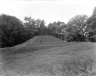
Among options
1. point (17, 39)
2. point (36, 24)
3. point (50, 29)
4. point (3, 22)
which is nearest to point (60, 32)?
point (50, 29)

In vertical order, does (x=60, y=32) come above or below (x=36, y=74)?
above

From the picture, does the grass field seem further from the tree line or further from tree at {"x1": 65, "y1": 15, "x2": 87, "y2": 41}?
tree at {"x1": 65, "y1": 15, "x2": 87, "y2": 41}

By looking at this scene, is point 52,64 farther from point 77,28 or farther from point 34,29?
point 34,29

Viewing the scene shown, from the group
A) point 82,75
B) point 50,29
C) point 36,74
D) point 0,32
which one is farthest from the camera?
point 50,29

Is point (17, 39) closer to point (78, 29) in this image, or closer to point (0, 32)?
point (0, 32)

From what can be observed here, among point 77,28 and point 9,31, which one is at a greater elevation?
point 77,28

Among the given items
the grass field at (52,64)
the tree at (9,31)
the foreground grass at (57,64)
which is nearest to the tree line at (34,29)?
the tree at (9,31)

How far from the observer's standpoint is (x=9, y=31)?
32.0 meters

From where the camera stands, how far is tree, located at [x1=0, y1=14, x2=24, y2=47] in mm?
30241

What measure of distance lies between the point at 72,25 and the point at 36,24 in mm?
20094

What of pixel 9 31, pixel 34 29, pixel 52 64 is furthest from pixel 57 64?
pixel 34 29

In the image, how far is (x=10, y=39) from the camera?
31.9m

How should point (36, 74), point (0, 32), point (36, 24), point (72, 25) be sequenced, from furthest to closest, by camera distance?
point (36, 24), point (72, 25), point (0, 32), point (36, 74)

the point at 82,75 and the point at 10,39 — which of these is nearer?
the point at 82,75
